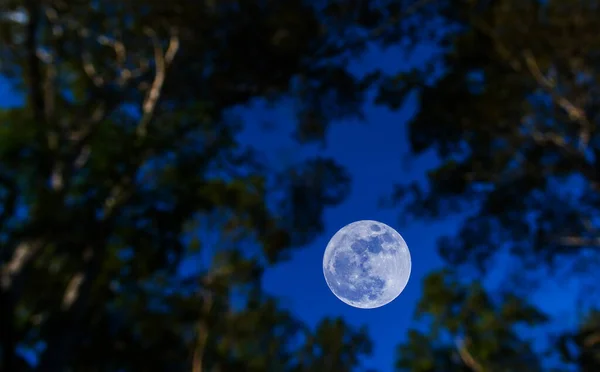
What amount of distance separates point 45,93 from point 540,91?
37.8 feet

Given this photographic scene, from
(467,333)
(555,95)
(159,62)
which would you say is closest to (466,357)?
(467,333)

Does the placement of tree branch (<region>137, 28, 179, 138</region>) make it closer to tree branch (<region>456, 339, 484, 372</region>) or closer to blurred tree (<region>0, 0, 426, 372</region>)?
blurred tree (<region>0, 0, 426, 372</region>)

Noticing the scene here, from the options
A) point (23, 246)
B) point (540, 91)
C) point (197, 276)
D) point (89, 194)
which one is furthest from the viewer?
point (540, 91)

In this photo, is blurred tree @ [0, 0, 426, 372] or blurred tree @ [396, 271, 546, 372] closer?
blurred tree @ [0, 0, 426, 372]

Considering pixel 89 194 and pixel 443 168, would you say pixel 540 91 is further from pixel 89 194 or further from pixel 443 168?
pixel 89 194

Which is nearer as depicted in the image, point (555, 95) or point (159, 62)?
point (159, 62)

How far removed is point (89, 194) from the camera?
802cm

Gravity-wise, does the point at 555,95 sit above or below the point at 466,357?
above

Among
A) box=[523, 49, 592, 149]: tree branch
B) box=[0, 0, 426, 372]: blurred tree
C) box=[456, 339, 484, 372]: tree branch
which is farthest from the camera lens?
box=[456, 339, 484, 372]: tree branch

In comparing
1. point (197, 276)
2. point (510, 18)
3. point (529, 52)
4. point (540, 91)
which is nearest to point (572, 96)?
point (540, 91)

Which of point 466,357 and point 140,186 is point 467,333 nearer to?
point 466,357

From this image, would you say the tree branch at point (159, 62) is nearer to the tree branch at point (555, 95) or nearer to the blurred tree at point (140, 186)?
the blurred tree at point (140, 186)

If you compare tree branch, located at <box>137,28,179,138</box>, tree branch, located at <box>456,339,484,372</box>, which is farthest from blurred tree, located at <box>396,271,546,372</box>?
tree branch, located at <box>137,28,179,138</box>

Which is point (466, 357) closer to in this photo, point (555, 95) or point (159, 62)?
point (555, 95)
